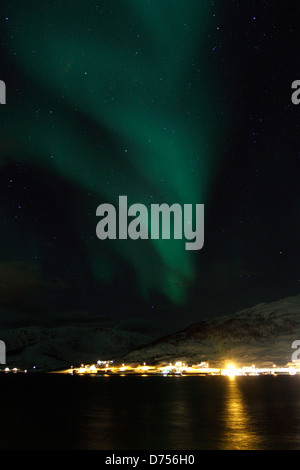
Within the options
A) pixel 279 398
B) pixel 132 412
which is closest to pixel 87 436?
pixel 132 412

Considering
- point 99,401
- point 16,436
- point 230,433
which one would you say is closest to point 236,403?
point 99,401

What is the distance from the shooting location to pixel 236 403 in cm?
13150

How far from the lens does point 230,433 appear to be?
8150cm

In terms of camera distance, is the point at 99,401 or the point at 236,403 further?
the point at 99,401

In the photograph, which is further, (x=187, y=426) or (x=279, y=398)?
(x=279, y=398)
